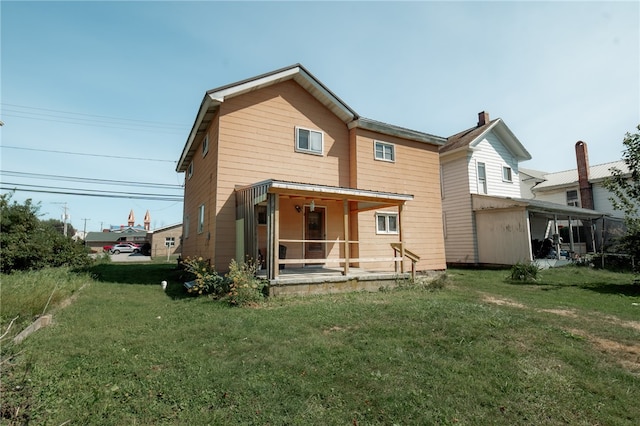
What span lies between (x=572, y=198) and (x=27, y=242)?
36883mm

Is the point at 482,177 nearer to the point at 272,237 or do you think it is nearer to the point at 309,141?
the point at 309,141

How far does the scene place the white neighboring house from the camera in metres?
Result: 17.1

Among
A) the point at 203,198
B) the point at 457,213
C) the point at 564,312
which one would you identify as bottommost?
the point at 564,312

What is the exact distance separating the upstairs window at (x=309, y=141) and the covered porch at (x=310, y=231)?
2.03 m

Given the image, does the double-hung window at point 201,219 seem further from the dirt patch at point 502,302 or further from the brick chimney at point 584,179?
the brick chimney at point 584,179

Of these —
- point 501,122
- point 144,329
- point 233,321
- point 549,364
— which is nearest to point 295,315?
point 233,321

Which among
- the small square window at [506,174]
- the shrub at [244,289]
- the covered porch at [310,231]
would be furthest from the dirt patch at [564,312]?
the small square window at [506,174]

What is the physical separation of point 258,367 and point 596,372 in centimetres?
450

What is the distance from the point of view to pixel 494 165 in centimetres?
2052

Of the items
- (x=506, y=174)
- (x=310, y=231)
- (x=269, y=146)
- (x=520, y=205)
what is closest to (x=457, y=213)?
(x=520, y=205)

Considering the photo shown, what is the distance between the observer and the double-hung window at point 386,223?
14039 millimetres

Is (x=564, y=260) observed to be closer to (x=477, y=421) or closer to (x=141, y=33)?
(x=477, y=421)

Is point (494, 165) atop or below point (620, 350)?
atop

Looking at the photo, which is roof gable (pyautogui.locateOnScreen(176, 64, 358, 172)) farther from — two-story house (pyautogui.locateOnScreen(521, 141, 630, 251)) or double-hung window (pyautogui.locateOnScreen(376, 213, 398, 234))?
two-story house (pyautogui.locateOnScreen(521, 141, 630, 251))
